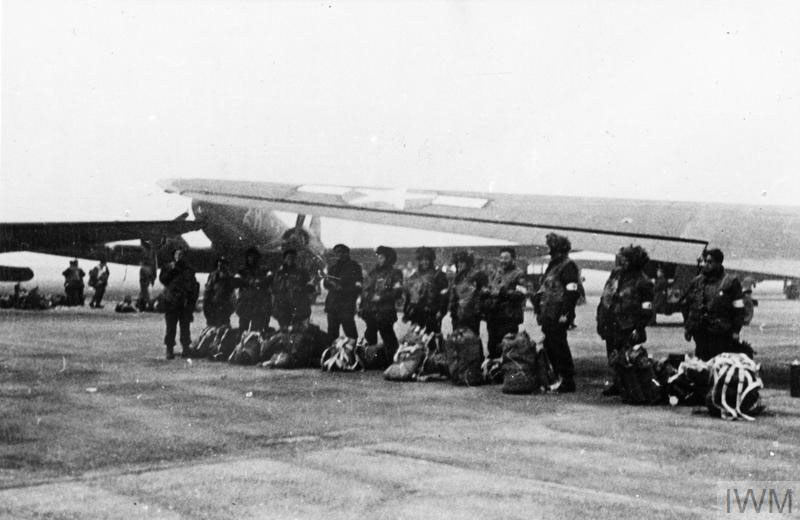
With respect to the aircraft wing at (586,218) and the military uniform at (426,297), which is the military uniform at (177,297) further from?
the military uniform at (426,297)

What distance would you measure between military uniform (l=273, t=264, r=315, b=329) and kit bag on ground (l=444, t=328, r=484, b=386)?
277 cm

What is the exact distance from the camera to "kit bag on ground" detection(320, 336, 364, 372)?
34.6ft

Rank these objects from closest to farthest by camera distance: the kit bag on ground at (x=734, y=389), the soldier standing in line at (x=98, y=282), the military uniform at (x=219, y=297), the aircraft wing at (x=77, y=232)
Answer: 1. the kit bag on ground at (x=734, y=389)
2. the military uniform at (x=219, y=297)
3. the aircraft wing at (x=77, y=232)
4. the soldier standing in line at (x=98, y=282)

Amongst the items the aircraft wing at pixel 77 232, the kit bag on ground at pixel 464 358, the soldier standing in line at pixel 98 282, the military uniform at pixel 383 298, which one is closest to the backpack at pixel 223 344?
the military uniform at pixel 383 298

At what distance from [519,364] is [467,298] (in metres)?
1.45

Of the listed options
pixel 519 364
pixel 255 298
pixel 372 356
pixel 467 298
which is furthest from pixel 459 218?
pixel 255 298

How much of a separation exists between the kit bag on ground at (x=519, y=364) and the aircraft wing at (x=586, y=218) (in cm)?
118

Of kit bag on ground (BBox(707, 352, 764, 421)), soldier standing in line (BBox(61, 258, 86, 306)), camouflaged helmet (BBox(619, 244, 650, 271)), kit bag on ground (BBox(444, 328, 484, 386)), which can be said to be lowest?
soldier standing in line (BBox(61, 258, 86, 306))

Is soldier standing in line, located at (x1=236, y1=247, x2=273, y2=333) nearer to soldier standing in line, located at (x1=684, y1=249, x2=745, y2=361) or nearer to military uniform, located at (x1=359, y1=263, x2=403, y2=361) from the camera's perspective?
military uniform, located at (x1=359, y1=263, x2=403, y2=361)

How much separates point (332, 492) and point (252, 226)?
22.7 m

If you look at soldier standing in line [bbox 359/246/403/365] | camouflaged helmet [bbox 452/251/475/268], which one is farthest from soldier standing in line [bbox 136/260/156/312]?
camouflaged helmet [bbox 452/251/475/268]

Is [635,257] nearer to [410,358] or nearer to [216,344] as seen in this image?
[410,358]

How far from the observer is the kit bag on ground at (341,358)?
10.5 metres

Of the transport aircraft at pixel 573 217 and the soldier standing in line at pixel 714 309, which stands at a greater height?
the transport aircraft at pixel 573 217
